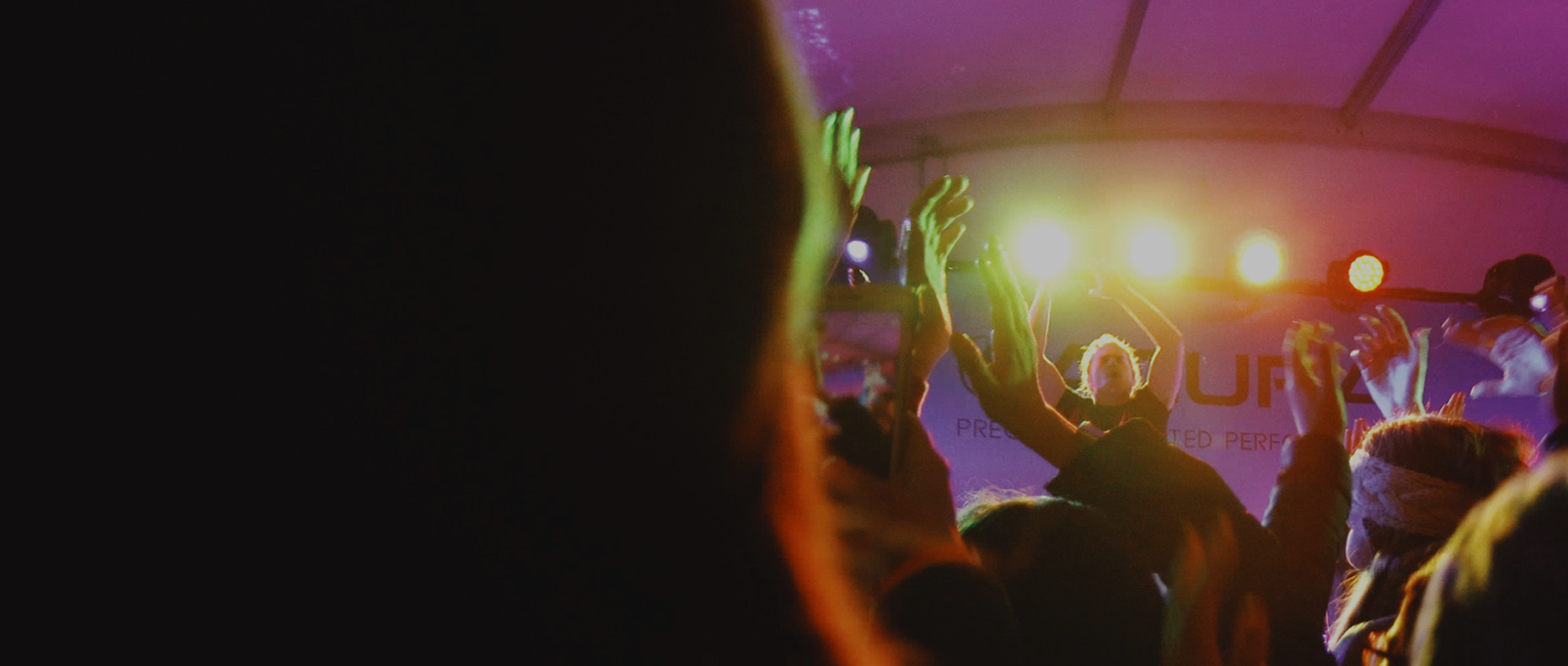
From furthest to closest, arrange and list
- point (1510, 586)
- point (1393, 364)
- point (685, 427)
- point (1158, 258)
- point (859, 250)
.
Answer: point (1158, 258), point (859, 250), point (1393, 364), point (1510, 586), point (685, 427)

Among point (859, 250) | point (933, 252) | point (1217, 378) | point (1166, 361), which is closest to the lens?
point (933, 252)

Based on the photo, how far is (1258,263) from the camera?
540cm

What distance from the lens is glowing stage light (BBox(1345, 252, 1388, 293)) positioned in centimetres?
532

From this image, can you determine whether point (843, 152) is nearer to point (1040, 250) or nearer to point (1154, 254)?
point (1040, 250)

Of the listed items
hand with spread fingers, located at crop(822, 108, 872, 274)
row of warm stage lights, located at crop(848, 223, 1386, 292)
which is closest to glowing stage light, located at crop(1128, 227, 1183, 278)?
row of warm stage lights, located at crop(848, 223, 1386, 292)

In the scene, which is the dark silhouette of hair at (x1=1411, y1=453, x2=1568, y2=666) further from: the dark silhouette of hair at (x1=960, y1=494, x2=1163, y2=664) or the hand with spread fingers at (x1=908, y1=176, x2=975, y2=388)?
the hand with spread fingers at (x1=908, y1=176, x2=975, y2=388)

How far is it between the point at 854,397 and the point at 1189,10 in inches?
197

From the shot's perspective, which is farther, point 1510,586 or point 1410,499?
point 1410,499

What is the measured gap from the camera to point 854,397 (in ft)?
2.92

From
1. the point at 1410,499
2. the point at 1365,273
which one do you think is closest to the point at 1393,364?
the point at 1410,499

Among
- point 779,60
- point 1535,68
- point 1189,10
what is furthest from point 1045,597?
point 1535,68

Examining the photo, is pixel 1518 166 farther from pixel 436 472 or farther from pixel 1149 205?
pixel 436 472

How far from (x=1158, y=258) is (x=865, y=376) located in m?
5.22

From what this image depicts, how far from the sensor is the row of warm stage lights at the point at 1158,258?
5.24 meters
